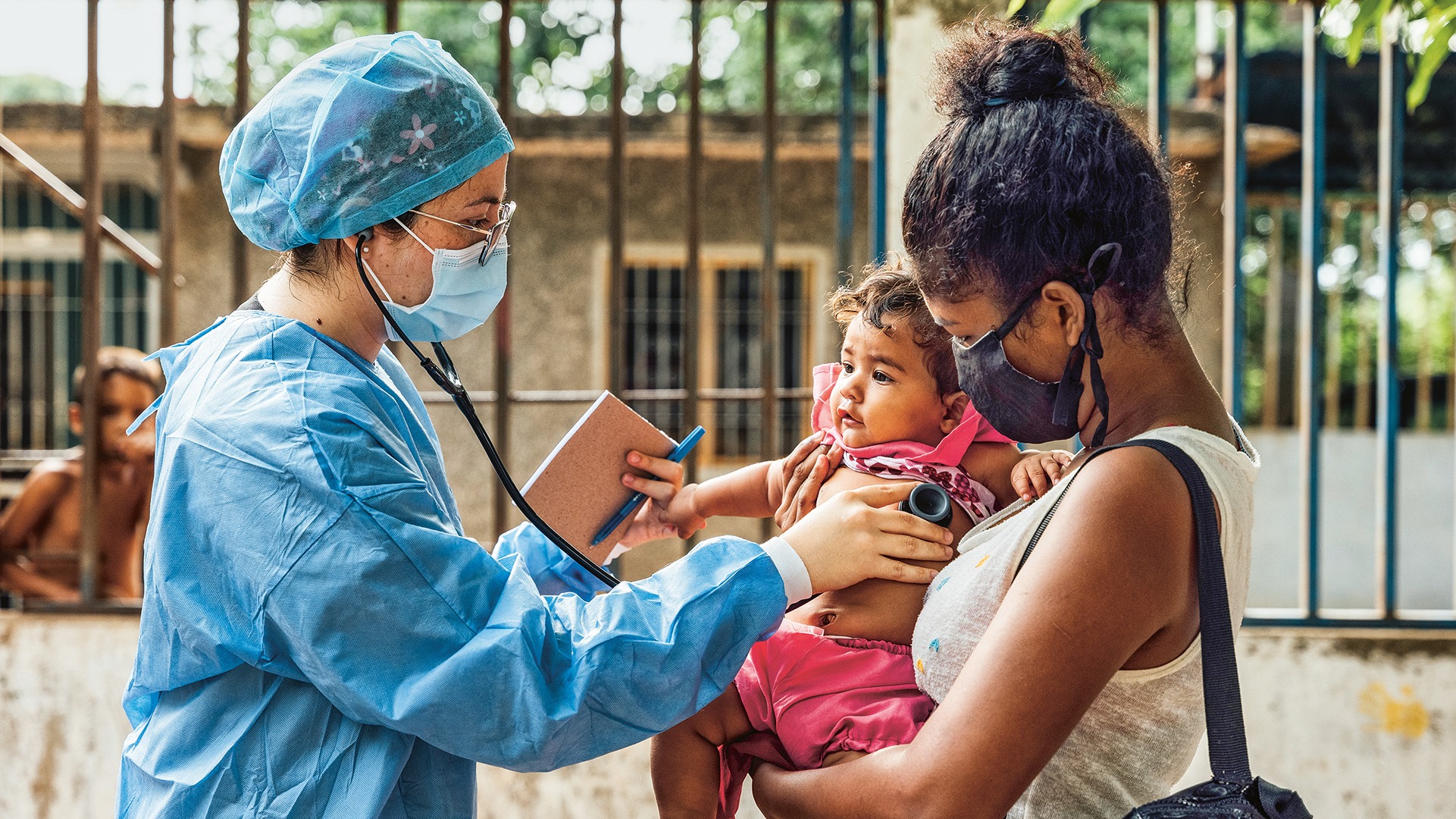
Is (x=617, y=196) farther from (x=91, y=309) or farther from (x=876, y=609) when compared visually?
(x=876, y=609)

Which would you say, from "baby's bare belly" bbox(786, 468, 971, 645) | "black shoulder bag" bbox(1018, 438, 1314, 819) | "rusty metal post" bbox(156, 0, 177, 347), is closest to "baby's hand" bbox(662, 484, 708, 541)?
"baby's bare belly" bbox(786, 468, 971, 645)

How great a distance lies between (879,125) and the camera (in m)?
3.54

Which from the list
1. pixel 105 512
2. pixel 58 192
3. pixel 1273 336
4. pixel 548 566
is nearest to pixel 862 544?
pixel 548 566

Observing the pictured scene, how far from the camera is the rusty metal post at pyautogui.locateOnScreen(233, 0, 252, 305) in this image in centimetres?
334

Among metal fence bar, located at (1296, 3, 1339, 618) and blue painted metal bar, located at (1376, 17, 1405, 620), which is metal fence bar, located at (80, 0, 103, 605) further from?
blue painted metal bar, located at (1376, 17, 1405, 620)

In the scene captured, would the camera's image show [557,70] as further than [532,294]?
Yes

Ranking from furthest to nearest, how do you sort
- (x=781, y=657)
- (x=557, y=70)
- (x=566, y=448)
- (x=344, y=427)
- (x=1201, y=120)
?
1. (x=557, y=70)
2. (x=1201, y=120)
3. (x=566, y=448)
4. (x=781, y=657)
5. (x=344, y=427)

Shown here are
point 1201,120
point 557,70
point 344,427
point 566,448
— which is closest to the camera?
point 344,427

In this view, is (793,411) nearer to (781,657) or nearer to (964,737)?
(781,657)

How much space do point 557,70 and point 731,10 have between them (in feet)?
8.20

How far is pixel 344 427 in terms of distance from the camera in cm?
156

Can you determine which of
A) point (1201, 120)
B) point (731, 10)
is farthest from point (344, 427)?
point (731, 10)

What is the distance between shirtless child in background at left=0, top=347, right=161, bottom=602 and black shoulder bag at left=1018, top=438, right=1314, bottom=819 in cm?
461

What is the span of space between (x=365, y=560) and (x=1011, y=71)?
1015 millimetres
